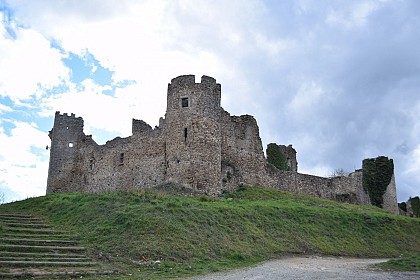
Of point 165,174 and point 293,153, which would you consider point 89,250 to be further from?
point 293,153

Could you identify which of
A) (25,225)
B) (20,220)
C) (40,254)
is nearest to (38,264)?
(40,254)

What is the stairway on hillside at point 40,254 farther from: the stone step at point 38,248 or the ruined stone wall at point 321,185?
the ruined stone wall at point 321,185

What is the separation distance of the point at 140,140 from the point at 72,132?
11560mm

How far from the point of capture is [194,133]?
31.2 metres

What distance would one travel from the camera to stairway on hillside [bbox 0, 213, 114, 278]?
48.6ft

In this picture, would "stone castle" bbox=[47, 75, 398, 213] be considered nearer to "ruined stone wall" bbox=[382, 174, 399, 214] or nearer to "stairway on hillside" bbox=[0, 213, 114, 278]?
"ruined stone wall" bbox=[382, 174, 399, 214]

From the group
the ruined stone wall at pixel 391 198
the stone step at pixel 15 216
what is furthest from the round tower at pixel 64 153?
the ruined stone wall at pixel 391 198

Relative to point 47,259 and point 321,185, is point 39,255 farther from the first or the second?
point 321,185

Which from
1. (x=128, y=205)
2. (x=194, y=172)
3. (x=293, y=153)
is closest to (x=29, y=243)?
(x=128, y=205)

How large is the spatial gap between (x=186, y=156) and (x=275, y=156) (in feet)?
47.7

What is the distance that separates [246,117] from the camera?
37.5 meters

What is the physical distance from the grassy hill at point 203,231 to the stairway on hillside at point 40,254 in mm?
749

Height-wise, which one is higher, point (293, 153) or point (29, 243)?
point (293, 153)

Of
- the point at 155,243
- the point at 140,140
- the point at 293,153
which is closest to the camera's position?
the point at 155,243
